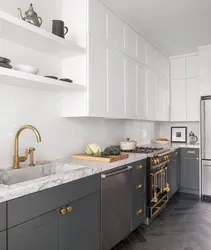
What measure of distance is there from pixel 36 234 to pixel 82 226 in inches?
19.2

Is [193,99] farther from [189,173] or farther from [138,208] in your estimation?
[138,208]

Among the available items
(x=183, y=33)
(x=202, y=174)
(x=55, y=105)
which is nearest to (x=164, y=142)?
(x=202, y=174)

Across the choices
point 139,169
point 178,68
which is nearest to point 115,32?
point 139,169

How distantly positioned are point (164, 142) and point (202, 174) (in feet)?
2.98

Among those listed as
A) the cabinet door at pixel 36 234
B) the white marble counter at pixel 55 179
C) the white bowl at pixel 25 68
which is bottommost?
the cabinet door at pixel 36 234

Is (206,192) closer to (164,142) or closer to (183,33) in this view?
(164,142)

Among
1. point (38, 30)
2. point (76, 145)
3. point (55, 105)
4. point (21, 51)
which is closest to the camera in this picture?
point (38, 30)

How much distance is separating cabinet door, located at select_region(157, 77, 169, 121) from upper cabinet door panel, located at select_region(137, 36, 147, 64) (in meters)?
0.74

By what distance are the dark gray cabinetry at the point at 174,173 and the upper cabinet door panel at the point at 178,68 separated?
159cm

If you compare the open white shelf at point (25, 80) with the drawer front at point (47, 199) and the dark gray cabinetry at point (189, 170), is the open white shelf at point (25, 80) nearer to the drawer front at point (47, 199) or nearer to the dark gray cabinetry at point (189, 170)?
the drawer front at point (47, 199)

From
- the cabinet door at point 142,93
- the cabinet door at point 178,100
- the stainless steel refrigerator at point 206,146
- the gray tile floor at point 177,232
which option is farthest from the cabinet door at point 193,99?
the gray tile floor at point 177,232

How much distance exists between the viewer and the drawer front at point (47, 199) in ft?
4.25

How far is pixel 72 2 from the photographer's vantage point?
247cm

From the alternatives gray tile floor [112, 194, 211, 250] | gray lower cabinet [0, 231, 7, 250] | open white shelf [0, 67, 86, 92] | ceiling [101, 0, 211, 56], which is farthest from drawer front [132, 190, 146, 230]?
ceiling [101, 0, 211, 56]
